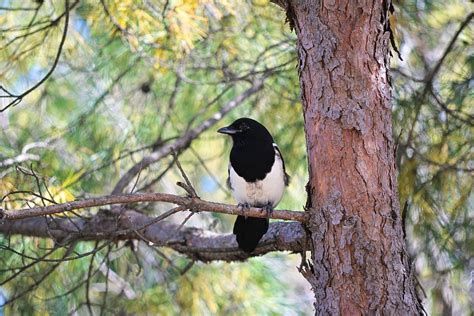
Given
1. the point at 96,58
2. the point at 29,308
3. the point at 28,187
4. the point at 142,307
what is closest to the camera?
the point at 28,187

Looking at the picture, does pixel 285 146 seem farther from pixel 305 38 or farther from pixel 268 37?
pixel 305 38

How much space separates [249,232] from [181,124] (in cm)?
172

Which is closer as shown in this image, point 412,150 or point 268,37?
point 412,150

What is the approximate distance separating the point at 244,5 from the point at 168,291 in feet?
4.82

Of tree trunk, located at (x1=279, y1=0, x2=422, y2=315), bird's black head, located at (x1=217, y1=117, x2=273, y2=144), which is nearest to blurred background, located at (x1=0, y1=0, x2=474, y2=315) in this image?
bird's black head, located at (x1=217, y1=117, x2=273, y2=144)

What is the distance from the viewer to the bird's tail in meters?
2.98

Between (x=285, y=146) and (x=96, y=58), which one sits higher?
(x=96, y=58)

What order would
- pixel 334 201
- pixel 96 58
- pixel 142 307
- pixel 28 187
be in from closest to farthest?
pixel 334 201 < pixel 28 187 < pixel 142 307 < pixel 96 58

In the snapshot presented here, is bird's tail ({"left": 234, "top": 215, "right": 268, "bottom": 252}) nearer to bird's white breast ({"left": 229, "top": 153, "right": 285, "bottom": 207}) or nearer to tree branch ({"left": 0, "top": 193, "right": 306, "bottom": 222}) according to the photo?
bird's white breast ({"left": 229, "top": 153, "right": 285, "bottom": 207})

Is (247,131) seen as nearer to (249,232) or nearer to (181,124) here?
(249,232)

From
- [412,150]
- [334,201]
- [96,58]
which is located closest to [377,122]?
[334,201]

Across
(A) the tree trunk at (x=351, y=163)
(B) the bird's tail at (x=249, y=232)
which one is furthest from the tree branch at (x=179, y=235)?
(A) the tree trunk at (x=351, y=163)

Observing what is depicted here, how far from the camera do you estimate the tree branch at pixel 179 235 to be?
2902 mm

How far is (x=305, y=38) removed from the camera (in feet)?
8.28
